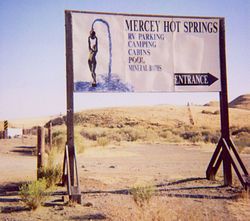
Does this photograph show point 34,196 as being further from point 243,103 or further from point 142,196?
point 243,103

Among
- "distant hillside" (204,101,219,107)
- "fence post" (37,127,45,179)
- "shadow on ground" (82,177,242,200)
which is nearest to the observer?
"shadow on ground" (82,177,242,200)

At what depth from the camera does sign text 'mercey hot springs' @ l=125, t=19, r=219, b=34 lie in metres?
10.6

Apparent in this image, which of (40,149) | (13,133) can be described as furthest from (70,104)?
(13,133)

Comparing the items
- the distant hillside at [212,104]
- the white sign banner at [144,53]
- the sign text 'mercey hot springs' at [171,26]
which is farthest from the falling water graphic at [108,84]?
the distant hillside at [212,104]

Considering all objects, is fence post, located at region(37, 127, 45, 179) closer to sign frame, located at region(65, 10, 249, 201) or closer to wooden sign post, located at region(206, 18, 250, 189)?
sign frame, located at region(65, 10, 249, 201)

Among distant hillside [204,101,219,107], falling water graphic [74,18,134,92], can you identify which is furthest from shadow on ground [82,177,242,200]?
distant hillside [204,101,219,107]

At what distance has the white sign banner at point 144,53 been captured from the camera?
1015 centimetres

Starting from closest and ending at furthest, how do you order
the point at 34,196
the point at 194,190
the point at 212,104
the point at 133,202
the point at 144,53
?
1. the point at 34,196
2. the point at 133,202
3. the point at 194,190
4. the point at 144,53
5. the point at 212,104

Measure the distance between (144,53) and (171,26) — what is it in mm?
1124

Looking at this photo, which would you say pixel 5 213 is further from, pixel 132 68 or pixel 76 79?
pixel 132 68

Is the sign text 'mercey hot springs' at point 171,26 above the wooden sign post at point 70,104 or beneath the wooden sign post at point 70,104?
above

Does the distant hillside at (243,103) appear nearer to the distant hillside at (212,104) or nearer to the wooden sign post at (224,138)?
the distant hillside at (212,104)

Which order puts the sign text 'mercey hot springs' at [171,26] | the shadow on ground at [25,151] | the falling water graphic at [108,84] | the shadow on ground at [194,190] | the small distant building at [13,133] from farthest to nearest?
the small distant building at [13,133], the shadow on ground at [25,151], the sign text 'mercey hot springs' at [171,26], the falling water graphic at [108,84], the shadow on ground at [194,190]

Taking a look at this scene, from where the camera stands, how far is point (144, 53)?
1069cm
